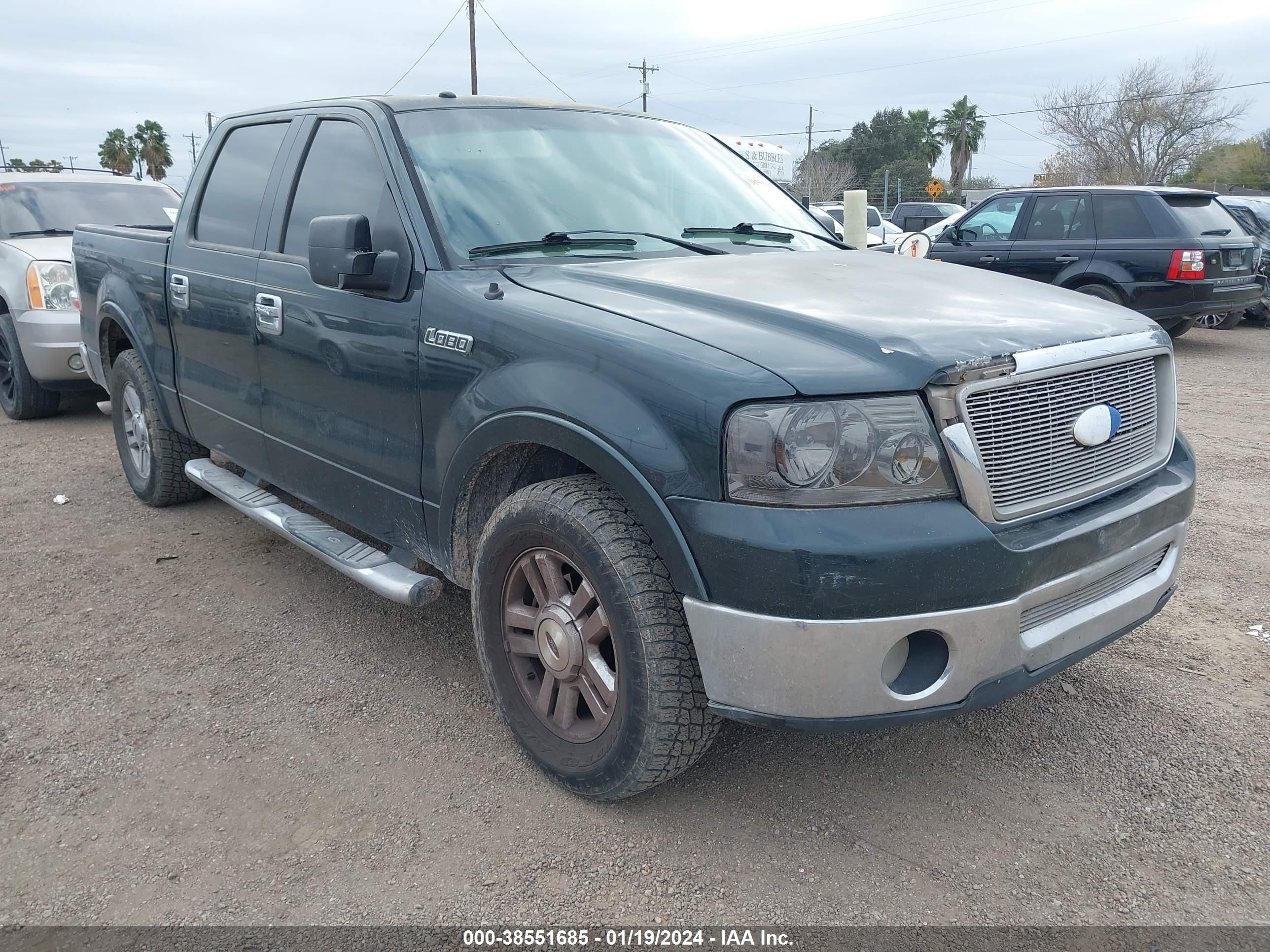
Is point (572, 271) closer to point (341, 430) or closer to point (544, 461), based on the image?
point (544, 461)

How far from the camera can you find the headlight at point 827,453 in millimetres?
2191

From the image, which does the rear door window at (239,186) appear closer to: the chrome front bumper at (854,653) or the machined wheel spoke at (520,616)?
the machined wheel spoke at (520,616)

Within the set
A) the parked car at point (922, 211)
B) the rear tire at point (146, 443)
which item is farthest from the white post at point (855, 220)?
the parked car at point (922, 211)

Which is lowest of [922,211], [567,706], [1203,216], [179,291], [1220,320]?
[567,706]

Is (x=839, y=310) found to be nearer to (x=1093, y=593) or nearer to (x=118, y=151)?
(x=1093, y=593)

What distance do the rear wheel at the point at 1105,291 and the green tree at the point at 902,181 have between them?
45.0 meters

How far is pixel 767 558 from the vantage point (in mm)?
2152

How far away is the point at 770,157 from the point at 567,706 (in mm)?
18442

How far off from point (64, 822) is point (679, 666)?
1.68 metres

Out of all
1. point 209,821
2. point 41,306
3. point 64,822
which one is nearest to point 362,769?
point 209,821

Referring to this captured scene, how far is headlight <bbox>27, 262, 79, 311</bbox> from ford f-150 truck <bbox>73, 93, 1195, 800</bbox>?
12.9ft

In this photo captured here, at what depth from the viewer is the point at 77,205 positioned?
812 centimetres

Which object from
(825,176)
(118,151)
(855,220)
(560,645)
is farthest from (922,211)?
(118,151)

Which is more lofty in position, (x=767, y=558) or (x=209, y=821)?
(x=767, y=558)
